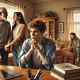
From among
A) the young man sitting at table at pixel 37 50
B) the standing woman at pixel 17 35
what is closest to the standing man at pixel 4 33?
the standing woman at pixel 17 35

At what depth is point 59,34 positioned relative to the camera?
24.0ft

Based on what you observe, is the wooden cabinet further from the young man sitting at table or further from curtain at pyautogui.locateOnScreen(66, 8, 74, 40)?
the young man sitting at table

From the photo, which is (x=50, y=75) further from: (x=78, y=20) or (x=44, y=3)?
(x=44, y=3)

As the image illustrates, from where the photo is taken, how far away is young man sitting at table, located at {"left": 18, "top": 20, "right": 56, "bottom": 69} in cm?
172

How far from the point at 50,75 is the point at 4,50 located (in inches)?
61.4

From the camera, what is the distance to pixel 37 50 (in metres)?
1.73

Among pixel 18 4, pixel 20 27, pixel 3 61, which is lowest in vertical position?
pixel 3 61

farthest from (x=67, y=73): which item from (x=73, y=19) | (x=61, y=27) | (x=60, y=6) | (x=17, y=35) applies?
(x=60, y=6)

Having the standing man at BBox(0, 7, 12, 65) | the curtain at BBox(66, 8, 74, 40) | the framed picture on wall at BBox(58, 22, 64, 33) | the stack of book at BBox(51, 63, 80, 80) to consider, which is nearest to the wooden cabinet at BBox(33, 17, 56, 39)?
the framed picture on wall at BBox(58, 22, 64, 33)

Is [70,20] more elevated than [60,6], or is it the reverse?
[60,6]

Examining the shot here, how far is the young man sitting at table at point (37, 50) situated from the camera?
1.72 metres

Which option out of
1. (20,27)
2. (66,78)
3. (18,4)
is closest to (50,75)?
(66,78)

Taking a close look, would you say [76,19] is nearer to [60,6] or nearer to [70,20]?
[70,20]

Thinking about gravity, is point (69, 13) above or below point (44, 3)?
below
